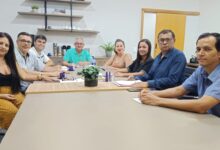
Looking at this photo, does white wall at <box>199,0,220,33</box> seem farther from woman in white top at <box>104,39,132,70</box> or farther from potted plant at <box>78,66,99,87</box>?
potted plant at <box>78,66,99,87</box>

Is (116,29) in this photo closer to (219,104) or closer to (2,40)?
(2,40)

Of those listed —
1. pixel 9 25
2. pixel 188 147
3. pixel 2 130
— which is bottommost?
pixel 2 130

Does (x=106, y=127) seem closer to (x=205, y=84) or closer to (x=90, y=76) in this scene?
(x=205, y=84)

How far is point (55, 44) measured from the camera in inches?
208

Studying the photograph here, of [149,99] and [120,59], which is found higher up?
[120,59]

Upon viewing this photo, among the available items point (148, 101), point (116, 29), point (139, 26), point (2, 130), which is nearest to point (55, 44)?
point (116, 29)

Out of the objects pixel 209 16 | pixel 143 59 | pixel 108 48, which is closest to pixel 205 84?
pixel 143 59

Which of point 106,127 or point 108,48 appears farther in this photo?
point 108,48

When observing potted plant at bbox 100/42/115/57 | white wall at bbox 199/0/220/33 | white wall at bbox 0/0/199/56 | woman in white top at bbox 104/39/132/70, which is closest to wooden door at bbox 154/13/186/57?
white wall at bbox 0/0/199/56

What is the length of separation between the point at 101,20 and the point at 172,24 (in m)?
1.87

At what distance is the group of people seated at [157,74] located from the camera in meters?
1.59

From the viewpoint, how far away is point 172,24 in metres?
6.02

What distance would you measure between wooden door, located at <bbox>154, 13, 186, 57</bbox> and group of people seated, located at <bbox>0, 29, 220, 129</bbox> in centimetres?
223

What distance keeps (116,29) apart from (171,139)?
4.77m
